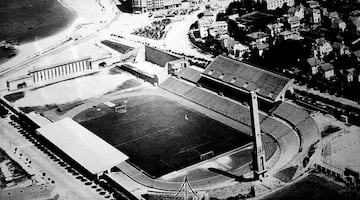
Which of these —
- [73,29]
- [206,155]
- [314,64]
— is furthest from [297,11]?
[206,155]

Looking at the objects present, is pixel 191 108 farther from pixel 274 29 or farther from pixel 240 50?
pixel 274 29

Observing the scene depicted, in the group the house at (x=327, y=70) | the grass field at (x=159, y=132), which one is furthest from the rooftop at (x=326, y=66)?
the grass field at (x=159, y=132)

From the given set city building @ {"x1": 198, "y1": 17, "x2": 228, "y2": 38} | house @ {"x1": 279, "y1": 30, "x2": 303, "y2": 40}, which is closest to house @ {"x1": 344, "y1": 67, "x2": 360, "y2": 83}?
house @ {"x1": 279, "y1": 30, "x2": 303, "y2": 40}

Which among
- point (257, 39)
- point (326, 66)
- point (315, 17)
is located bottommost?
point (257, 39)

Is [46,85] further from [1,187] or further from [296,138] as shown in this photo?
[296,138]

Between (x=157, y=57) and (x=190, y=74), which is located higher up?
(x=190, y=74)

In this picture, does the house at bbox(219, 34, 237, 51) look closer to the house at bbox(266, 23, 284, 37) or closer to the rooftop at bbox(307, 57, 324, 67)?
the house at bbox(266, 23, 284, 37)
